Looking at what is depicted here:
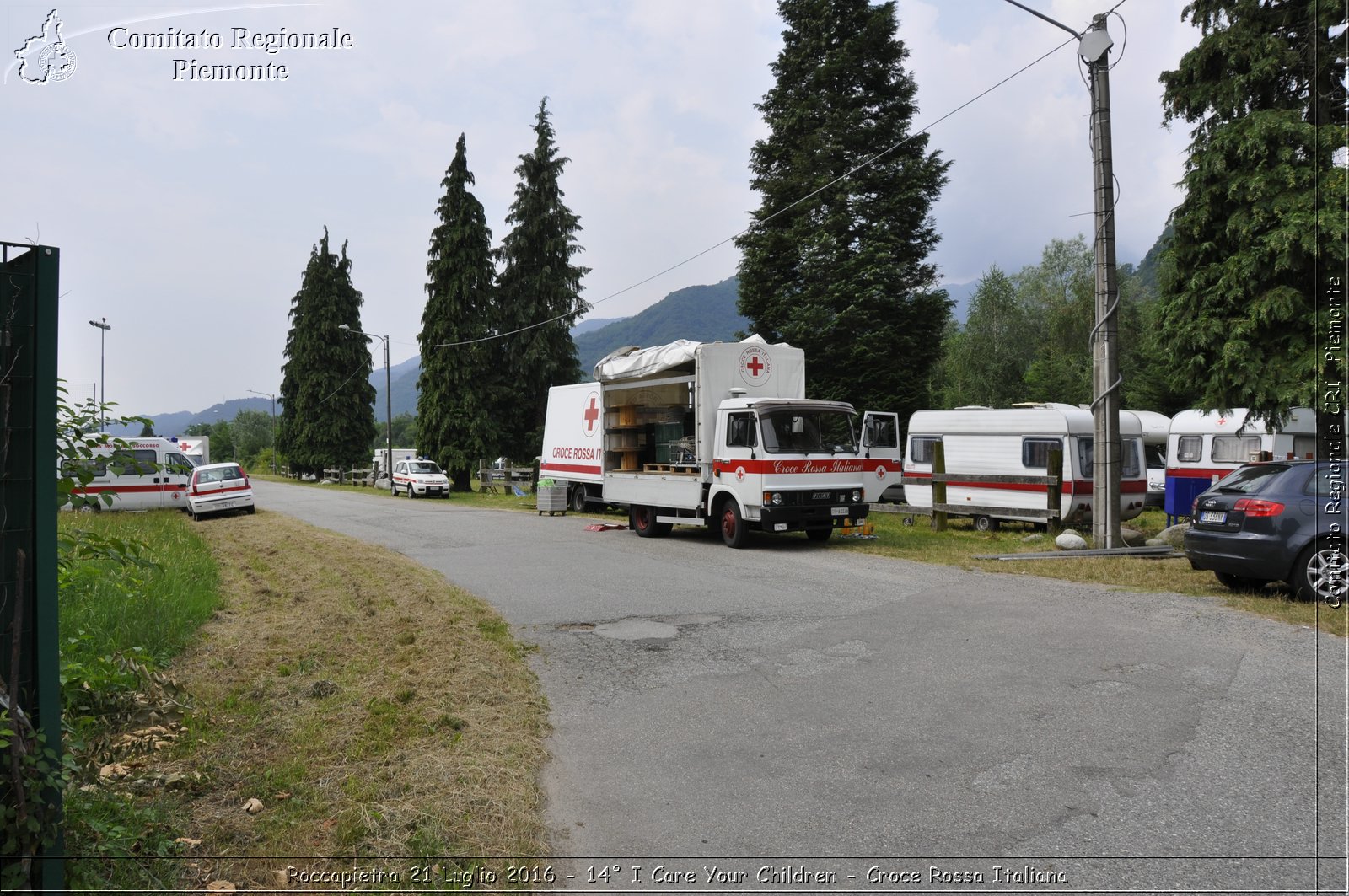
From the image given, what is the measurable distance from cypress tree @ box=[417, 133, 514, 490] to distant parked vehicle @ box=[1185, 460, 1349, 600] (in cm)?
3454

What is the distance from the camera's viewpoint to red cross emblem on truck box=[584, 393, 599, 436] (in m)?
19.8

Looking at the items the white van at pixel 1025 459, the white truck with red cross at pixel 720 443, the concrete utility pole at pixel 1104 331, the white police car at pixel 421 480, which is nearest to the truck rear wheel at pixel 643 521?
the white truck with red cross at pixel 720 443

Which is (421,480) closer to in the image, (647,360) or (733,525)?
(647,360)

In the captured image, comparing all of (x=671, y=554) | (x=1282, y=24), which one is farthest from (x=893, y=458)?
(x=1282, y=24)

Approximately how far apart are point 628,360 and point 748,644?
11.5m

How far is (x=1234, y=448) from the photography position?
20.2 m

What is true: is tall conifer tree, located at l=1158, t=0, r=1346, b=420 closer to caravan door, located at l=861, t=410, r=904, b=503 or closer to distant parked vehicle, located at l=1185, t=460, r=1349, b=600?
caravan door, located at l=861, t=410, r=904, b=503

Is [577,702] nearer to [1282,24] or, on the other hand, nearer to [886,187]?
[1282,24]

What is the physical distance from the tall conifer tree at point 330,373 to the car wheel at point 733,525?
49413 millimetres

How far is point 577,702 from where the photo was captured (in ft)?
20.2

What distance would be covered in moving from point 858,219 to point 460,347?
20115 mm

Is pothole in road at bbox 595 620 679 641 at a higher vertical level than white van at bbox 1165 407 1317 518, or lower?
lower

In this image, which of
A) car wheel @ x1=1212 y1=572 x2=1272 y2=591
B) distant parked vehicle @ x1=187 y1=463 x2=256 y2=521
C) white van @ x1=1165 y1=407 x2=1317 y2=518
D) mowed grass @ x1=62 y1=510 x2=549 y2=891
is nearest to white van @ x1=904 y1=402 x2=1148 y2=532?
white van @ x1=1165 y1=407 x2=1317 y2=518

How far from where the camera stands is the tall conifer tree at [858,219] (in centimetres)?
2928
